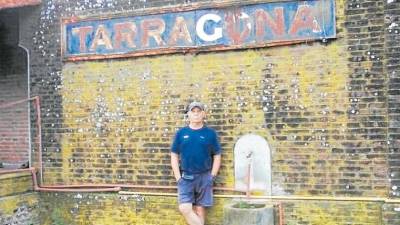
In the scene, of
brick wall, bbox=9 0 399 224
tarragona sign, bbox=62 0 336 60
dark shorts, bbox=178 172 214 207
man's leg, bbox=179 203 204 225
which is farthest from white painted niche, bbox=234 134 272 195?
tarragona sign, bbox=62 0 336 60

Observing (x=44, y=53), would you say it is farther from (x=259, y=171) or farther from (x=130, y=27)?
(x=259, y=171)

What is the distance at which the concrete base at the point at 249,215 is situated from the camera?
695 cm

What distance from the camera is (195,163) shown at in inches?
292

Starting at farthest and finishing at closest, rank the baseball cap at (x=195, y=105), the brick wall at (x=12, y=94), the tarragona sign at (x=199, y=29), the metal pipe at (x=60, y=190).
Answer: the brick wall at (x=12, y=94) < the metal pipe at (x=60, y=190) < the baseball cap at (x=195, y=105) < the tarragona sign at (x=199, y=29)

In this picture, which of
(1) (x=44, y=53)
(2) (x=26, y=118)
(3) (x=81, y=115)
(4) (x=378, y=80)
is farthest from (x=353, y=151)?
Answer: (2) (x=26, y=118)

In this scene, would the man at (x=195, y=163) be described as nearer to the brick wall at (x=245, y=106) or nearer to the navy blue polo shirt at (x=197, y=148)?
the navy blue polo shirt at (x=197, y=148)

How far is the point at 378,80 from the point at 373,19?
728mm

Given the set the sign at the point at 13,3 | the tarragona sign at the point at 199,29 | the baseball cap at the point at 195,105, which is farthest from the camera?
the sign at the point at 13,3

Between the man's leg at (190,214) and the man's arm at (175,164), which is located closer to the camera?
the man's leg at (190,214)

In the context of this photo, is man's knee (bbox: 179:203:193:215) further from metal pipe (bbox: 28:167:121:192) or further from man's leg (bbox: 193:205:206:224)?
metal pipe (bbox: 28:167:121:192)

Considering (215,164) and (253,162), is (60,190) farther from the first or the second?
(253,162)

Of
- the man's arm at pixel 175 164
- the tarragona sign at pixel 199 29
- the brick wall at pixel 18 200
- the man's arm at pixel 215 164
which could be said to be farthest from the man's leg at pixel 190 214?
the brick wall at pixel 18 200

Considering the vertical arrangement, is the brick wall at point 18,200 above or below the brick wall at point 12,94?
below

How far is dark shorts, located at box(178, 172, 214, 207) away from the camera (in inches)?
296
